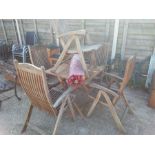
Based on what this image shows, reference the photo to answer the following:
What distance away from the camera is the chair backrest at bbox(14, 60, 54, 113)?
1.67 m

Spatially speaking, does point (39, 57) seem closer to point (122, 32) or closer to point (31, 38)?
point (122, 32)

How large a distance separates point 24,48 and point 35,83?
2317mm

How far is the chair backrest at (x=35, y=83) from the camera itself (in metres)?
1.67

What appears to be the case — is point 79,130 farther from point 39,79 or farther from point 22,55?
point 22,55

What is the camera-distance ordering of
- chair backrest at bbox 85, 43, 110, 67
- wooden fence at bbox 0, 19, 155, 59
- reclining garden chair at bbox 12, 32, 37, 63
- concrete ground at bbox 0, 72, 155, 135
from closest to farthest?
concrete ground at bbox 0, 72, 155, 135
chair backrest at bbox 85, 43, 110, 67
wooden fence at bbox 0, 19, 155, 59
reclining garden chair at bbox 12, 32, 37, 63

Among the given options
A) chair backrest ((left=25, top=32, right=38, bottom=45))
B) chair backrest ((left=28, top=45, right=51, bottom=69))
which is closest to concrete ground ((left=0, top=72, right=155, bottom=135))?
chair backrest ((left=28, top=45, right=51, bottom=69))

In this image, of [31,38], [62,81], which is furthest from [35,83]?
[31,38]

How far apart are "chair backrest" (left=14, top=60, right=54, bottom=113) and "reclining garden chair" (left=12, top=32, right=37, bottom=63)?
1.96 m

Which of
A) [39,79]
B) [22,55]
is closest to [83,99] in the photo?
[39,79]

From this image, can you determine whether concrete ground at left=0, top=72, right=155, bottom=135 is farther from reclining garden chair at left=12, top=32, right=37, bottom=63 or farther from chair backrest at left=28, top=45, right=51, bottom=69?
reclining garden chair at left=12, top=32, right=37, bottom=63

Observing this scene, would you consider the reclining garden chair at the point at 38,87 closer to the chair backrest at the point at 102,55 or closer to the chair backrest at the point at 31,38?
the chair backrest at the point at 102,55

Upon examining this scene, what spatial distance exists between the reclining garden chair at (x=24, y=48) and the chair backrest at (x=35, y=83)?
77.1 inches
